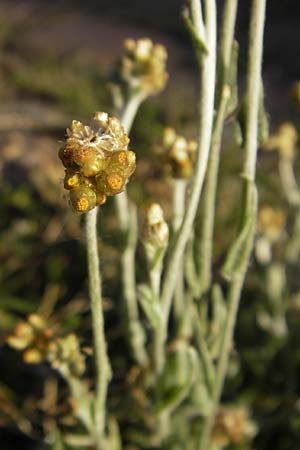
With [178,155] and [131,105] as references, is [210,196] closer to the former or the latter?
[178,155]

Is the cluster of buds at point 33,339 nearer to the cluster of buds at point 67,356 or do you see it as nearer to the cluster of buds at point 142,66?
the cluster of buds at point 67,356

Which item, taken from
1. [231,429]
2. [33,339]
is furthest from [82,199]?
[231,429]

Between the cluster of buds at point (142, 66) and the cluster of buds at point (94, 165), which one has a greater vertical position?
the cluster of buds at point (142, 66)

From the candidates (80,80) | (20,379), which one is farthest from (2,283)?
(80,80)

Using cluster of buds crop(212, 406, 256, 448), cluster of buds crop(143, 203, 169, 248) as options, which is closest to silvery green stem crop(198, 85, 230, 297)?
cluster of buds crop(143, 203, 169, 248)

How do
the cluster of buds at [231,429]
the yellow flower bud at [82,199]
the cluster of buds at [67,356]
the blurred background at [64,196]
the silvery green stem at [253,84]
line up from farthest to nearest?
the blurred background at [64,196], the cluster of buds at [231,429], the cluster of buds at [67,356], the silvery green stem at [253,84], the yellow flower bud at [82,199]

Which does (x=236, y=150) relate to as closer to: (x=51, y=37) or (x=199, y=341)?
(x=199, y=341)

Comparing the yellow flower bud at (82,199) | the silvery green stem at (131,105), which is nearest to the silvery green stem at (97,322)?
the yellow flower bud at (82,199)
